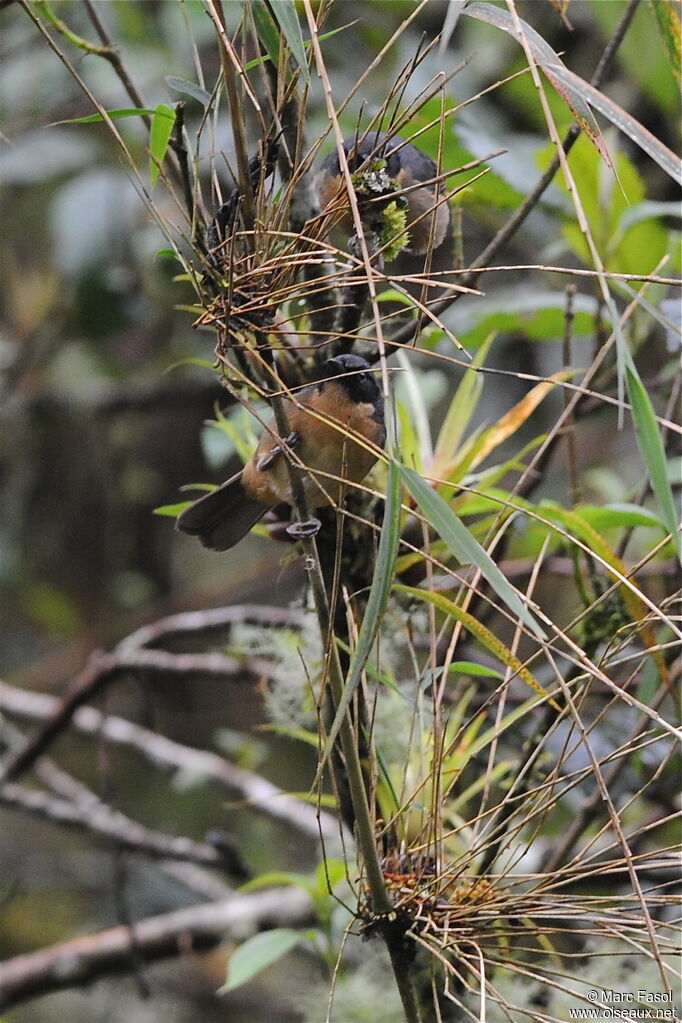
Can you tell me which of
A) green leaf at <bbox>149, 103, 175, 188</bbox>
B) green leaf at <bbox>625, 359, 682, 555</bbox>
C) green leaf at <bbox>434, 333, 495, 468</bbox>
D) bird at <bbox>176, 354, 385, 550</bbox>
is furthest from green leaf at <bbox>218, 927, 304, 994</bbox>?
green leaf at <bbox>149, 103, 175, 188</bbox>

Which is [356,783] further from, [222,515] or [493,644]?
[222,515]

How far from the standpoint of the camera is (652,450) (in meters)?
0.63

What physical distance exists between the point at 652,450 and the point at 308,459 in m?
0.58

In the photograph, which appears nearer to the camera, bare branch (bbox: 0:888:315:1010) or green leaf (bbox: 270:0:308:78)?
green leaf (bbox: 270:0:308:78)

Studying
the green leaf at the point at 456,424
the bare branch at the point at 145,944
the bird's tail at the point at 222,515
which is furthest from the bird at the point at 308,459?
the bare branch at the point at 145,944

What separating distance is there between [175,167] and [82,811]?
1.57m

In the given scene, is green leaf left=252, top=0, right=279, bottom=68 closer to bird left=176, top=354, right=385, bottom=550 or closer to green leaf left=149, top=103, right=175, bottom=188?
green leaf left=149, top=103, right=175, bottom=188

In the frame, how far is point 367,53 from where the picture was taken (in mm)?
3162

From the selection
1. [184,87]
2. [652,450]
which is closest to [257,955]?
[652,450]

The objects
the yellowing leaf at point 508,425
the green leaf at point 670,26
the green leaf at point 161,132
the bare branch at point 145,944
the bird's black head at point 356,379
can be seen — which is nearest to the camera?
the green leaf at point 161,132

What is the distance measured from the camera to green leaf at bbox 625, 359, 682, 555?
0.61 meters

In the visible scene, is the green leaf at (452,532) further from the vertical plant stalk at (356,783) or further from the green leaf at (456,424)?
the green leaf at (456,424)

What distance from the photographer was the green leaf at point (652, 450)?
0.61 metres

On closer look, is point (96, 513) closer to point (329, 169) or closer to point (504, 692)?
point (329, 169)
